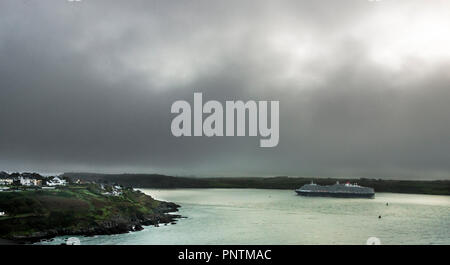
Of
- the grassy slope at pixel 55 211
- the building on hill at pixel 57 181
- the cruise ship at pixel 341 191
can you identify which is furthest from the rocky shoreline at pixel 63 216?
the cruise ship at pixel 341 191

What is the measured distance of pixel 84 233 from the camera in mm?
32812

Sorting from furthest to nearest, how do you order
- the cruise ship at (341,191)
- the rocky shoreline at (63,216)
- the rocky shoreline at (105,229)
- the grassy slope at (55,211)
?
1. the cruise ship at (341,191)
2. the grassy slope at (55,211)
3. the rocky shoreline at (63,216)
4. the rocky shoreline at (105,229)

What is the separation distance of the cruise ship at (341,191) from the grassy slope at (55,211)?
7241cm

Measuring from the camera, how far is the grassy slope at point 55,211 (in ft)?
102

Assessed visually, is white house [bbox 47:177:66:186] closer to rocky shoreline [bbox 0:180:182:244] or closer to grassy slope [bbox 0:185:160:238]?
rocky shoreline [bbox 0:180:182:244]

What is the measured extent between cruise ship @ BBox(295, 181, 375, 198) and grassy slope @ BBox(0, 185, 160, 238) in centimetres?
7241

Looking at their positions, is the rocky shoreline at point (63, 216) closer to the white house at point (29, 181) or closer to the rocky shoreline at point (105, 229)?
the rocky shoreline at point (105, 229)

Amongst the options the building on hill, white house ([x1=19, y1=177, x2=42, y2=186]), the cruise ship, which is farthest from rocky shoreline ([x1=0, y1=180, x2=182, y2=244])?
the cruise ship

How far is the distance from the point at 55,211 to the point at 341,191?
86198 mm

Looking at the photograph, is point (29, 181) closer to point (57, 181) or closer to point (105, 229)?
point (57, 181)

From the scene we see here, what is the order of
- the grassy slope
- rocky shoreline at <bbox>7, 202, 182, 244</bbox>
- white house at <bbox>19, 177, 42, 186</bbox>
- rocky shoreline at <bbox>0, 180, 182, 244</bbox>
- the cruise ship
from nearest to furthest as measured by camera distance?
1. rocky shoreline at <bbox>7, 202, 182, 244</bbox>
2. rocky shoreline at <bbox>0, 180, 182, 244</bbox>
3. the grassy slope
4. white house at <bbox>19, 177, 42, 186</bbox>
5. the cruise ship

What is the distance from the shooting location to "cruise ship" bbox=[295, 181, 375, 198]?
10094 centimetres

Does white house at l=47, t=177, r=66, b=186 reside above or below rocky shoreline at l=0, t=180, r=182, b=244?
above
